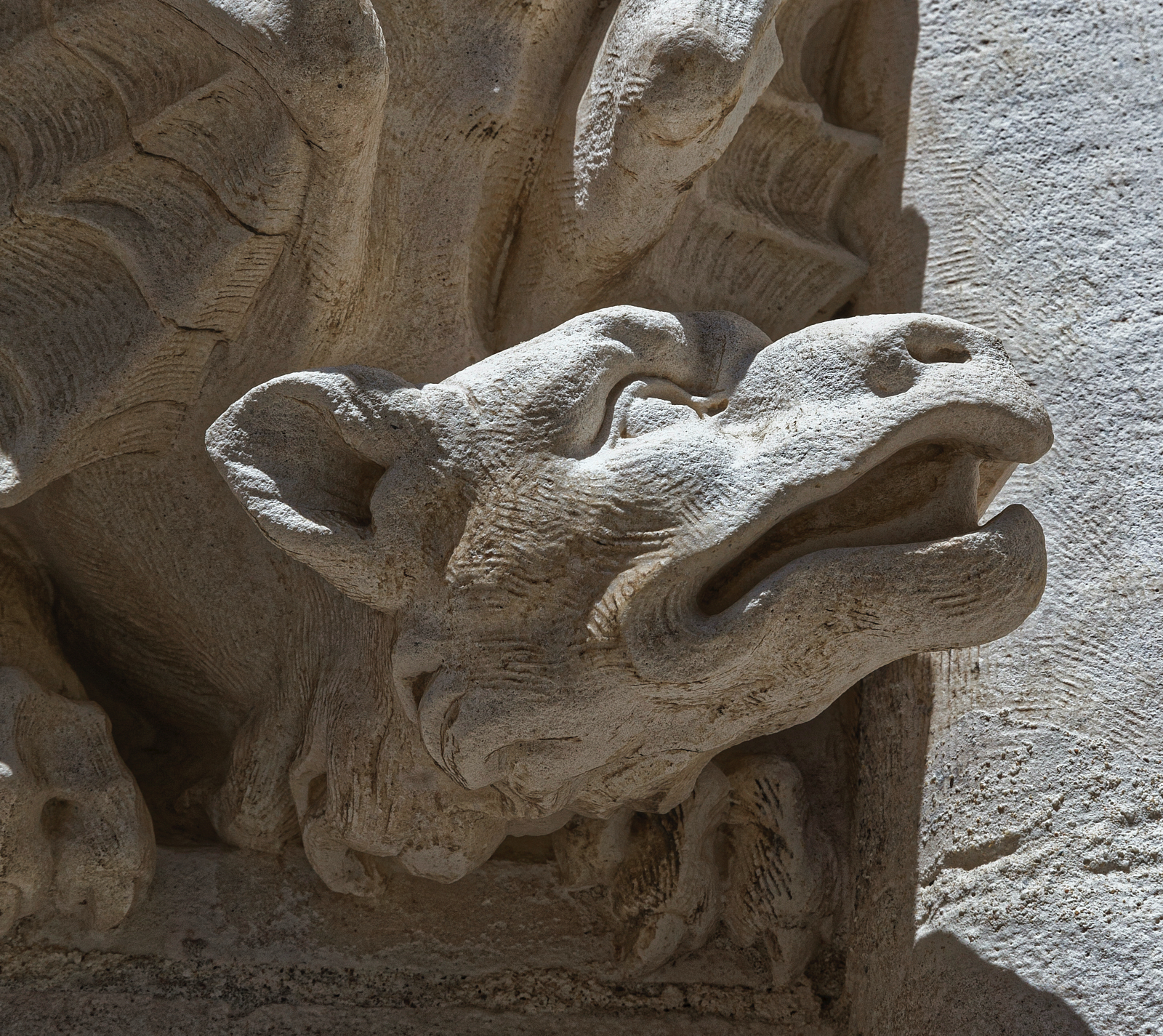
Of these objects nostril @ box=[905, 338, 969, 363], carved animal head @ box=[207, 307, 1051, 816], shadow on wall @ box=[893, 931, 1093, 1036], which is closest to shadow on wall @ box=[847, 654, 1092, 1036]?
shadow on wall @ box=[893, 931, 1093, 1036]

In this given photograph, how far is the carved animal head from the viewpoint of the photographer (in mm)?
919

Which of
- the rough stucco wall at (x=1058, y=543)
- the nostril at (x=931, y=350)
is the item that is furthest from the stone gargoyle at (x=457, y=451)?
the rough stucco wall at (x=1058, y=543)

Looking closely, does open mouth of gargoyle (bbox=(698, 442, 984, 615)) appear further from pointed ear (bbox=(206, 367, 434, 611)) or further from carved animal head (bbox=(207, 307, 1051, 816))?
pointed ear (bbox=(206, 367, 434, 611))

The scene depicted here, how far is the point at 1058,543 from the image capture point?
116 centimetres

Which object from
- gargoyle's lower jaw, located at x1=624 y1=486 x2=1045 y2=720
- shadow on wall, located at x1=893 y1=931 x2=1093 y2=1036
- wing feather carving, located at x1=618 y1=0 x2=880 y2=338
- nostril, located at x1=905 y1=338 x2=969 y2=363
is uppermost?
wing feather carving, located at x1=618 y1=0 x2=880 y2=338

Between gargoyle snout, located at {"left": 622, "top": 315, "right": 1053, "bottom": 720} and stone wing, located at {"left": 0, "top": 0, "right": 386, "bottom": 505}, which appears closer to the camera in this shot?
gargoyle snout, located at {"left": 622, "top": 315, "right": 1053, "bottom": 720}

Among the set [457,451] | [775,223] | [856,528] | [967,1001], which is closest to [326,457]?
[457,451]

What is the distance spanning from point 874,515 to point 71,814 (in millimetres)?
746

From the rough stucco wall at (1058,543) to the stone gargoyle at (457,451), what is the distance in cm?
14

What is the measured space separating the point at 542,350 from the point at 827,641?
295mm

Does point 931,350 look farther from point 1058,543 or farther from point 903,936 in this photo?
point 903,936

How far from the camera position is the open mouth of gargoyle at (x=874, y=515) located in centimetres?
94

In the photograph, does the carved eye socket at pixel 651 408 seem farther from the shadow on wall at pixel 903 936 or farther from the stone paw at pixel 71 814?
the stone paw at pixel 71 814

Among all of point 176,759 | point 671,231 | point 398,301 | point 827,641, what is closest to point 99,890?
point 176,759
